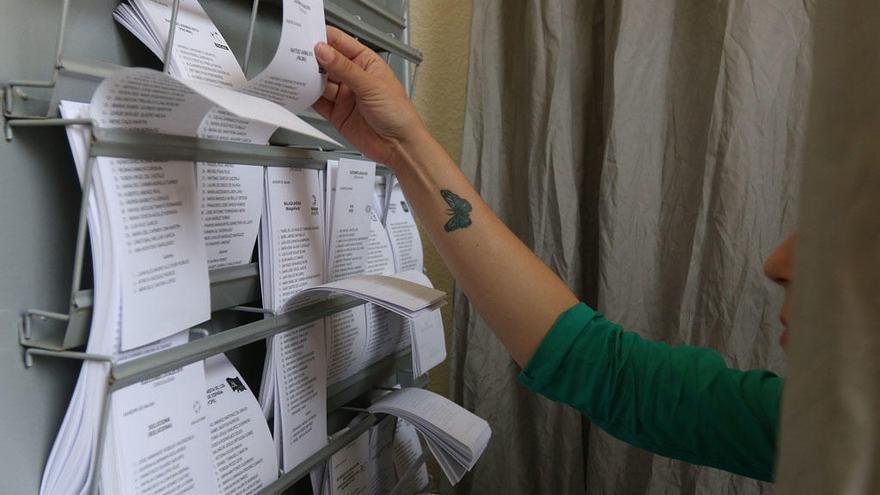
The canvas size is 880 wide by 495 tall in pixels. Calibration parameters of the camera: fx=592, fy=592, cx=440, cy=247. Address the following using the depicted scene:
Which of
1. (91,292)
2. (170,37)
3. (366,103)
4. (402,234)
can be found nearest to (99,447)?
(91,292)

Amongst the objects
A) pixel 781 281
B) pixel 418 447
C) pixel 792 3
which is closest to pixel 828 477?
pixel 781 281

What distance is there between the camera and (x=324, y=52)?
0.54 metres

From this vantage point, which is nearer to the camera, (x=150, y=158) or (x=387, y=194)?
(x=150, y=158)

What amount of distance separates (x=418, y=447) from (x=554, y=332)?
318 mm

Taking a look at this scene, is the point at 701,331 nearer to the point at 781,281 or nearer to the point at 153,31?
the point at 781,281

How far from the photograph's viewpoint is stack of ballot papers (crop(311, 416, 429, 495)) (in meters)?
0.66

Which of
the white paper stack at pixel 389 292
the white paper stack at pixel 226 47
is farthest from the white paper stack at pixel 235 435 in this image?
the white paper stack at pixel 226 47

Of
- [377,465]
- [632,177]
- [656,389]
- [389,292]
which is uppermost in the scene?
[632,177]

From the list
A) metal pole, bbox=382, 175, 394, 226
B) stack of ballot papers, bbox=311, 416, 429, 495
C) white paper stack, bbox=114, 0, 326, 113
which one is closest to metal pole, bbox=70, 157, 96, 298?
white paper stack, bbox=114, 0, 326, 113

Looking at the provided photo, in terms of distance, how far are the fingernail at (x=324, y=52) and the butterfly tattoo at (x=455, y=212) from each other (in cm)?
20

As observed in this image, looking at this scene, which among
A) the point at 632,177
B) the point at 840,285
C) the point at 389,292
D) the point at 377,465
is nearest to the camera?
the point at 840,285

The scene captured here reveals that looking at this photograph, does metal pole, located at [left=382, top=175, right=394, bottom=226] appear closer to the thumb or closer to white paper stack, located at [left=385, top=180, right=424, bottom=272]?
white paper stack, located at [left=385, top=180, right=424, bottom=272]

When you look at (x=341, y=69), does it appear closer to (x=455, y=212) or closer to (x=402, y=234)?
(x=455, y=212)

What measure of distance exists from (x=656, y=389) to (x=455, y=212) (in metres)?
0.31
